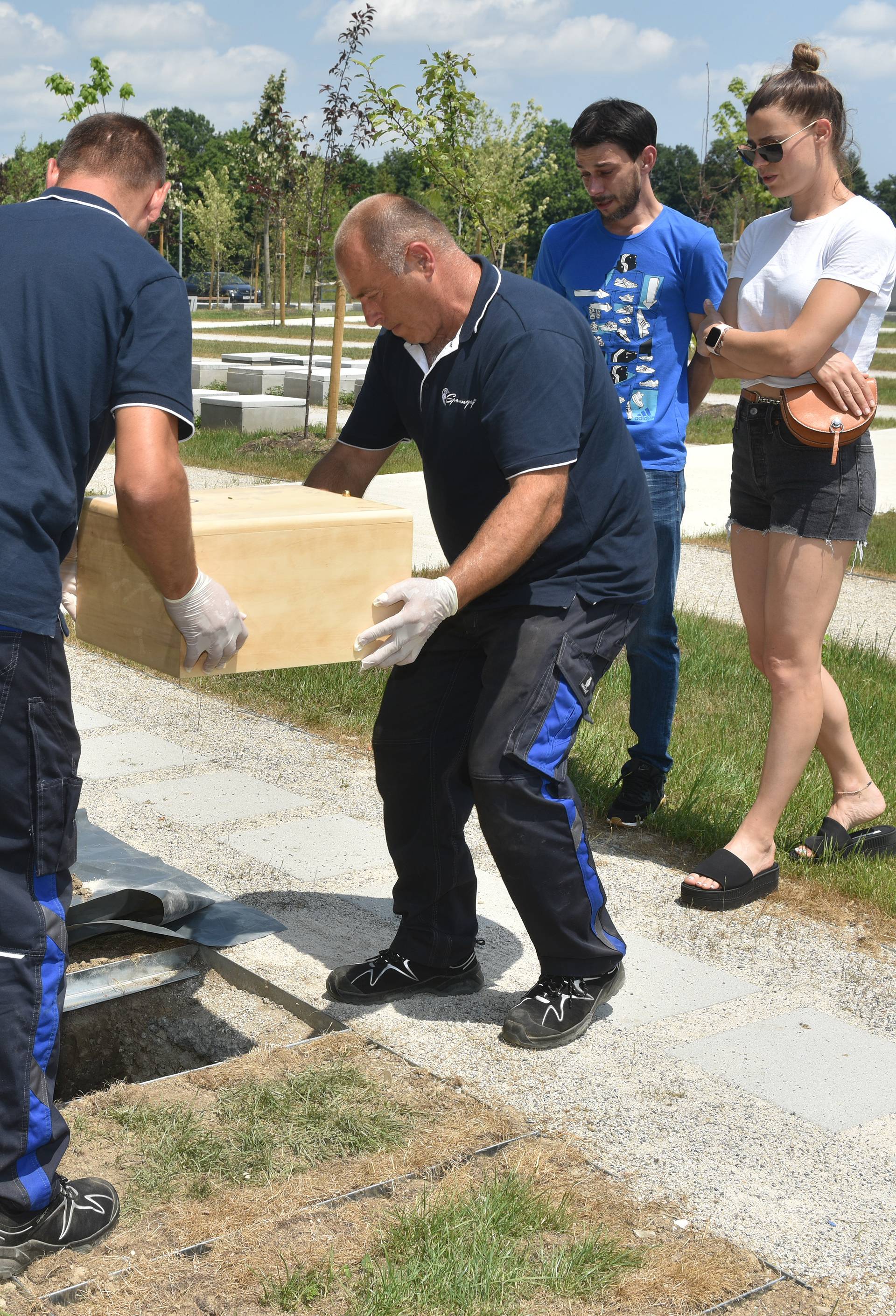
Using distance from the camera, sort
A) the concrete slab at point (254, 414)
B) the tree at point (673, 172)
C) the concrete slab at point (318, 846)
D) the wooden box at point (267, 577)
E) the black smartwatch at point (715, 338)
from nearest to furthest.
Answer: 1. the wooden box at point (267, 577)
2. the black smartwatch at point (715, 338)
3. the concrete slab at point (318, 846)
4. the concrete slab at point (254, 414)
5. the tree at point (673, 172)

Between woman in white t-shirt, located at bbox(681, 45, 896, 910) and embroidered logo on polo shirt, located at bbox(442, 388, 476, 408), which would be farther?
woman in white t-shirt, located at bbox(681, 45, 896, 910)

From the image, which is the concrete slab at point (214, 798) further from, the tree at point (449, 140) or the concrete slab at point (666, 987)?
the tree at point (449, 140)

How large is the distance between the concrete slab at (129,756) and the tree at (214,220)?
159ft

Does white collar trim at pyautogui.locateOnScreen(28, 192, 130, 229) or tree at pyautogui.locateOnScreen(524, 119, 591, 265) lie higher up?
tree at pyautogui.locateOnScreen(524, 119, 591, 265)

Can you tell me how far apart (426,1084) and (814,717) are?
5.70 feet

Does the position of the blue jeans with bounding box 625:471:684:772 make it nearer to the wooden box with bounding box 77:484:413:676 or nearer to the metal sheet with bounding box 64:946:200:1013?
the wooden box with bounding box 77:484:413:676

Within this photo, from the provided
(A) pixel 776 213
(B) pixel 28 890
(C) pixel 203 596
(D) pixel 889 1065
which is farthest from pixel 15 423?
(A) pixel 776 213

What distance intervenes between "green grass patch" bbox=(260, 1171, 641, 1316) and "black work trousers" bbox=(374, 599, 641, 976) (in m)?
0.85

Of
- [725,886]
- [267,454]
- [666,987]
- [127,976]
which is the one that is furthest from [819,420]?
[267,454]

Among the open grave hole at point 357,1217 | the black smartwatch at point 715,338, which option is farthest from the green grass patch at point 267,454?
the open grave hole at point 357,1217

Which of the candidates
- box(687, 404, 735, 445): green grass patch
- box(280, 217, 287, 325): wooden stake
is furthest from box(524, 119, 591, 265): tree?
box(687, 404, 735, 445): green grass patch

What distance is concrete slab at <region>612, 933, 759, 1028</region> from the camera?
11.3 ft

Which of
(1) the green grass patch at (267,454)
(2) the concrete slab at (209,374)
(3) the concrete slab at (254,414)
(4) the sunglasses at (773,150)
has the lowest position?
(1) the green grass patch at (267,454)

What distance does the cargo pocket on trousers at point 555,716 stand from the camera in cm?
313
